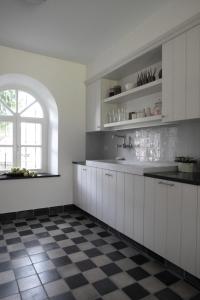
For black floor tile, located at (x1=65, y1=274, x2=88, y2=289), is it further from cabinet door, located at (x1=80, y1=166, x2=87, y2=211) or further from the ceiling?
the ceiling

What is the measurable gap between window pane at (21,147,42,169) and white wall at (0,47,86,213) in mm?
478

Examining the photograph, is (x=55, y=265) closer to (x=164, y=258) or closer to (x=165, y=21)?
(x=164, y=258)

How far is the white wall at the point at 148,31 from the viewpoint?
2.04m

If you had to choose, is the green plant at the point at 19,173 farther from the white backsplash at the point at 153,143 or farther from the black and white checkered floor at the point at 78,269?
the white backsplash at the point at 153,143

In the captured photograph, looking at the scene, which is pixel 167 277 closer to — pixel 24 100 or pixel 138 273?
pixel 138 273

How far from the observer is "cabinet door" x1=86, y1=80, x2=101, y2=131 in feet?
11.4

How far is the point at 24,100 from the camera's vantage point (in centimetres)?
381

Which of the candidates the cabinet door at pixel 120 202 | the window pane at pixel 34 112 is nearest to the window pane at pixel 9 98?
the window pane at pixel 34 112

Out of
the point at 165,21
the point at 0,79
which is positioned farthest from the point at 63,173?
the point at 165,21

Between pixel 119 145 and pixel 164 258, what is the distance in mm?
1894

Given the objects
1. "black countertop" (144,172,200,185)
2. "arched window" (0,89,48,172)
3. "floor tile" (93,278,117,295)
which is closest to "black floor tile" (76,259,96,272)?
"floor tile" (93,278,117,295)

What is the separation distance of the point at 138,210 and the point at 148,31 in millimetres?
2001

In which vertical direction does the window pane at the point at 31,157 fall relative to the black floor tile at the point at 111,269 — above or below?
above

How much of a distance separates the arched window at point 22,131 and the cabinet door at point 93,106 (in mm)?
829
